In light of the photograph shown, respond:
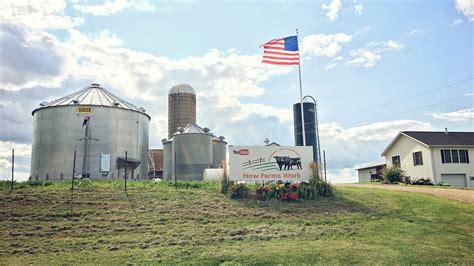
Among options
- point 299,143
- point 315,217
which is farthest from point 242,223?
Result: point 299,143

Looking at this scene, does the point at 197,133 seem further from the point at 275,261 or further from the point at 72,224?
the point at 275,261

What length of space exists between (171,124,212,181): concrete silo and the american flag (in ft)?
45.7

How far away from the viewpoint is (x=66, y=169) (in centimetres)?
2852

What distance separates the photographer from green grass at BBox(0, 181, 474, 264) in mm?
12384

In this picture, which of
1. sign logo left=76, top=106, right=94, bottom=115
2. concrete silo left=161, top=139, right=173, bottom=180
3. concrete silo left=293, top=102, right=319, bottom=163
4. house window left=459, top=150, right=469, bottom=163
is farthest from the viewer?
concrete silo left=161, top=139, right=173, bottom=180

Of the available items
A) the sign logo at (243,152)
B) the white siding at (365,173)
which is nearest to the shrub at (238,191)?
the sign logo at (243,152)

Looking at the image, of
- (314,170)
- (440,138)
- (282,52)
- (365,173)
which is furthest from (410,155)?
(282,52)

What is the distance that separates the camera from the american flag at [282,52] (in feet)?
79.9

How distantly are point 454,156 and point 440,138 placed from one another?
107 inches

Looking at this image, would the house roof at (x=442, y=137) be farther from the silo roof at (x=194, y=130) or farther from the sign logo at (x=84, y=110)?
the sign logo at (x=84, y=110)

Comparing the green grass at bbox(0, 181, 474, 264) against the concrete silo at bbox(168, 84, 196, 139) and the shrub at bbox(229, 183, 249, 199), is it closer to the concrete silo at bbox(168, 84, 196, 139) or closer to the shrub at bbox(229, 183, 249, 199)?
the shrub at bbox(229, 183, 249, 199)

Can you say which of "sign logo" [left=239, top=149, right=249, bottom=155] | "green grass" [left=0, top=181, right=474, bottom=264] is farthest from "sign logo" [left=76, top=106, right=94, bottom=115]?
"sign logo" [left=239, top=149, right=249, bottom=155]

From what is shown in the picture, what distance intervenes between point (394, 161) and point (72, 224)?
3684 cm

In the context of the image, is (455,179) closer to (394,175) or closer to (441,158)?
(441,158)
